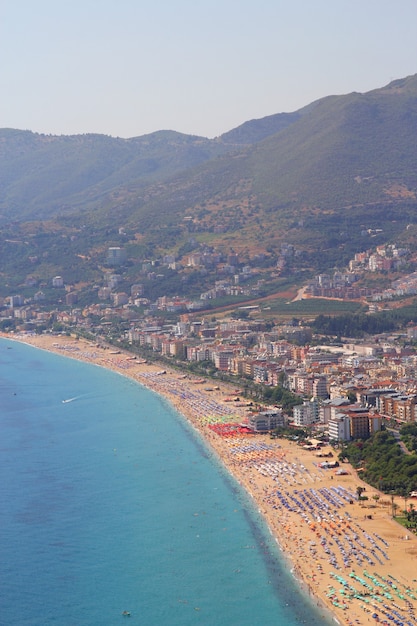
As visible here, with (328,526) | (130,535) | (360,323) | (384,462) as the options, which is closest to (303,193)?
(360,323)

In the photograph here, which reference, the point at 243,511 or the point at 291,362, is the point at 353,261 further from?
the point at 243,511

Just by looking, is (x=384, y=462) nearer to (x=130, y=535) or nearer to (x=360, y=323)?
(x=130, y=535)

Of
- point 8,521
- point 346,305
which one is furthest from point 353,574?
point 346,305

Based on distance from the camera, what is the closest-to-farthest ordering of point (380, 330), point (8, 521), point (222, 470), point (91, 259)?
point (8, 521) → point (222, 470) → point (380, 330) → point (91, 259)

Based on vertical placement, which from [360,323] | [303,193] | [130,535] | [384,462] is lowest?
[130,535]

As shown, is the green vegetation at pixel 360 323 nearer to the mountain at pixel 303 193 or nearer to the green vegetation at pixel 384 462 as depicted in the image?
the mountain at pixel 303 193

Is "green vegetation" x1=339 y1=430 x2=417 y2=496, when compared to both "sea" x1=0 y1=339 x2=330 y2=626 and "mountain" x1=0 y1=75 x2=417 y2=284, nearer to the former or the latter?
"sea" x1=0 y1=339 x2=330 y2=626
